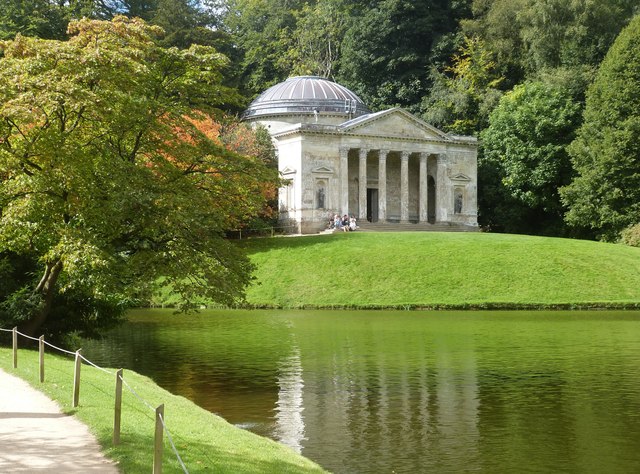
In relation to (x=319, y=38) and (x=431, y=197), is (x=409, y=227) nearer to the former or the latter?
(x=431, y=197)

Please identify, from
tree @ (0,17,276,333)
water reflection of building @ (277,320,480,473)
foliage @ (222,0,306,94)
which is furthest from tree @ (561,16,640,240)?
tree @ (0,17,276,333)

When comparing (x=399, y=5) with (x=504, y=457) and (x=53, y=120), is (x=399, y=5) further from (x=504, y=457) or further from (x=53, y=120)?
(x=504, y=457)

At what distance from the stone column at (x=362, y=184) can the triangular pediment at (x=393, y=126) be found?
70.1 inches

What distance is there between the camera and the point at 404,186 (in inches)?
2795

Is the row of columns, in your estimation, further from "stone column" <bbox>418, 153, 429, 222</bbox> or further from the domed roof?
the domed roof

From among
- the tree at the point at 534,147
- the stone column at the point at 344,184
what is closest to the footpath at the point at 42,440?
the stone column at the point at 344,184

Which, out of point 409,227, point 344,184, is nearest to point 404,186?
point 409,227

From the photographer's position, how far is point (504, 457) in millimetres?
13664

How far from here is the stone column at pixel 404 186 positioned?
70.6 m

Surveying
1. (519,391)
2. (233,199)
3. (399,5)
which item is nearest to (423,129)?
(399,5)

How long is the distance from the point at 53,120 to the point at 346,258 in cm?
3074

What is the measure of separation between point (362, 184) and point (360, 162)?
1763 millimetres

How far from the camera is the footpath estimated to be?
10.5m

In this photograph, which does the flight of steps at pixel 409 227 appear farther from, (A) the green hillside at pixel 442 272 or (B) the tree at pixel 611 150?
(A) the green hillside at pixel 442 272
